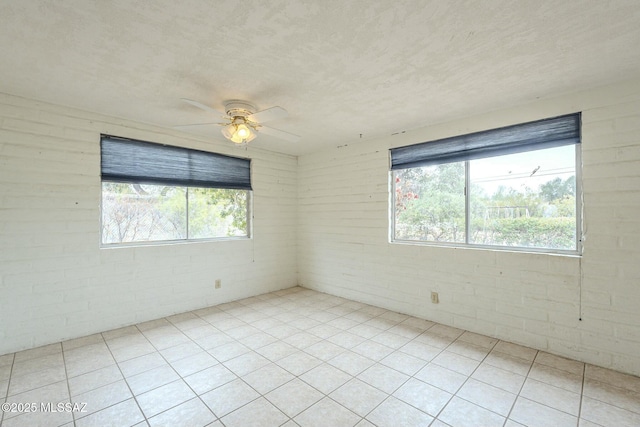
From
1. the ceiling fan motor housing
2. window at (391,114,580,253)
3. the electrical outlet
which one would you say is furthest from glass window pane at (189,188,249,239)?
the electrical outlet

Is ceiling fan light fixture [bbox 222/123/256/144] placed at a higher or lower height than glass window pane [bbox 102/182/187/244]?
higher

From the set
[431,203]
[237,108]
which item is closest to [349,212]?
[431,203]

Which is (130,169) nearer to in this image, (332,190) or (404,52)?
(332,190)

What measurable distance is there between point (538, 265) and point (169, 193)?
14.3 feet

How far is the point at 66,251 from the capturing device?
2.97 metres

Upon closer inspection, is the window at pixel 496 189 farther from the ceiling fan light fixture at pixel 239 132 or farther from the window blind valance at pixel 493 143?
the ceiling fan light fixture at pixel 239 132

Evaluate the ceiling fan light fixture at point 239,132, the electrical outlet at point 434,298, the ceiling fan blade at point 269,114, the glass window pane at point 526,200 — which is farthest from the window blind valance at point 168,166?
the glass window pane at point 526,200

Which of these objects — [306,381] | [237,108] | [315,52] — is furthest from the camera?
[237,108]

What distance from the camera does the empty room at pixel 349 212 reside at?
1817 mm

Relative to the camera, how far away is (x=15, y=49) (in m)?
1.93

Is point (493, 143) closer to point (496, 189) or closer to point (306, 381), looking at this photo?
point (496, 189)

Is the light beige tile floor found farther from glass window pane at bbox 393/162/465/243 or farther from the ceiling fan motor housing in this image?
the ceiling fan motor housing

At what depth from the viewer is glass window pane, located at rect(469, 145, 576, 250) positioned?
2.73 metres

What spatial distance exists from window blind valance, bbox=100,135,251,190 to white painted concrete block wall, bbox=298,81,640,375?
1.76 meters
